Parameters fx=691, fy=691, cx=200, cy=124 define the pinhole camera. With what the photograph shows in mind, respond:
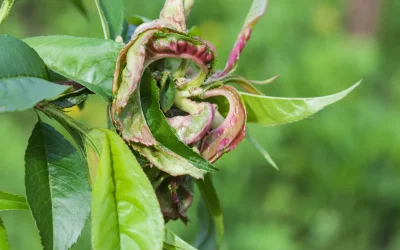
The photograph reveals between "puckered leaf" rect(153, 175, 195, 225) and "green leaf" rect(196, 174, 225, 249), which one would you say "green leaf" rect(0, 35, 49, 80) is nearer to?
"puckered leaf" rect(153, 175, 195, 225)

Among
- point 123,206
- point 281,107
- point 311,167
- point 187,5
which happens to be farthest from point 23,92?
point 311,167

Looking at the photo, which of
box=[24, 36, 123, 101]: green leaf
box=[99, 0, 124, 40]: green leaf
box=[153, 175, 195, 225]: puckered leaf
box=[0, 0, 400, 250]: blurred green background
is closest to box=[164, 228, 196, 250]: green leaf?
box=[153, 175, 195, 225]: puckered leaf

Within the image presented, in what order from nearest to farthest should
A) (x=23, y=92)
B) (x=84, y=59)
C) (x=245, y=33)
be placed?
(x=23, y=92) < (x=84, y=59) < (x=245, y=33)

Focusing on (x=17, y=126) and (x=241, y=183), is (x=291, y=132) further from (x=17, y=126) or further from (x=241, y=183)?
(x=17, y=126)

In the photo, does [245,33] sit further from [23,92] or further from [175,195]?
[23,92]

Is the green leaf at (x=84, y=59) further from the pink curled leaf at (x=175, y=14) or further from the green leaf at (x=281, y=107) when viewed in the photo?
the green leaf at (x=281, y=107)

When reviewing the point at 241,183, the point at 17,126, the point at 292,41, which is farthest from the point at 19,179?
→ the point at 292,41
